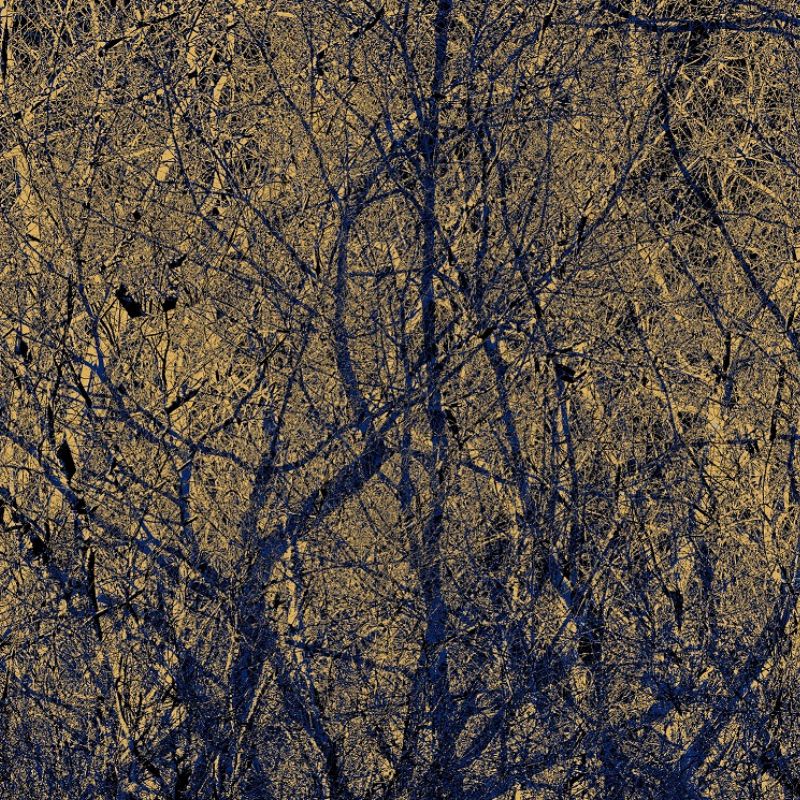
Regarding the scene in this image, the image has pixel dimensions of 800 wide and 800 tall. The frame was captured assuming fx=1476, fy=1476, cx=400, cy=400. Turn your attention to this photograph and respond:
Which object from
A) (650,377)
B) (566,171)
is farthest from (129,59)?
Result: (650,377)

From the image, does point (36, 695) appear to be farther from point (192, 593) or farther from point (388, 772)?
point (388, 772)

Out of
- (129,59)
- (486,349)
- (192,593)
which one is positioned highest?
(129,59)

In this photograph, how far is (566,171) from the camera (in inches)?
165

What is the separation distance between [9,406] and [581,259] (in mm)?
1663

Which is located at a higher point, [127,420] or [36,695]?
[127,420]

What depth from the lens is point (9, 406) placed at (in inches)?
163

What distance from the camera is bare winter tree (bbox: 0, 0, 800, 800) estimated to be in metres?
4.11

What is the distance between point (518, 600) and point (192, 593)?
909 millimetres

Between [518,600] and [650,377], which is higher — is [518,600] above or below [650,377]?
below

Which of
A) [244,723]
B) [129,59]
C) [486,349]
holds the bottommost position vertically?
[244,723]

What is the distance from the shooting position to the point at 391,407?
4129 millimetres

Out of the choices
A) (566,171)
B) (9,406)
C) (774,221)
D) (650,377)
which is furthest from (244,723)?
(774,221)

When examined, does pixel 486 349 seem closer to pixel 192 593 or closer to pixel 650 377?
pixel 650 377

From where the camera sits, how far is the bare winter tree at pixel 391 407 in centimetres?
411
